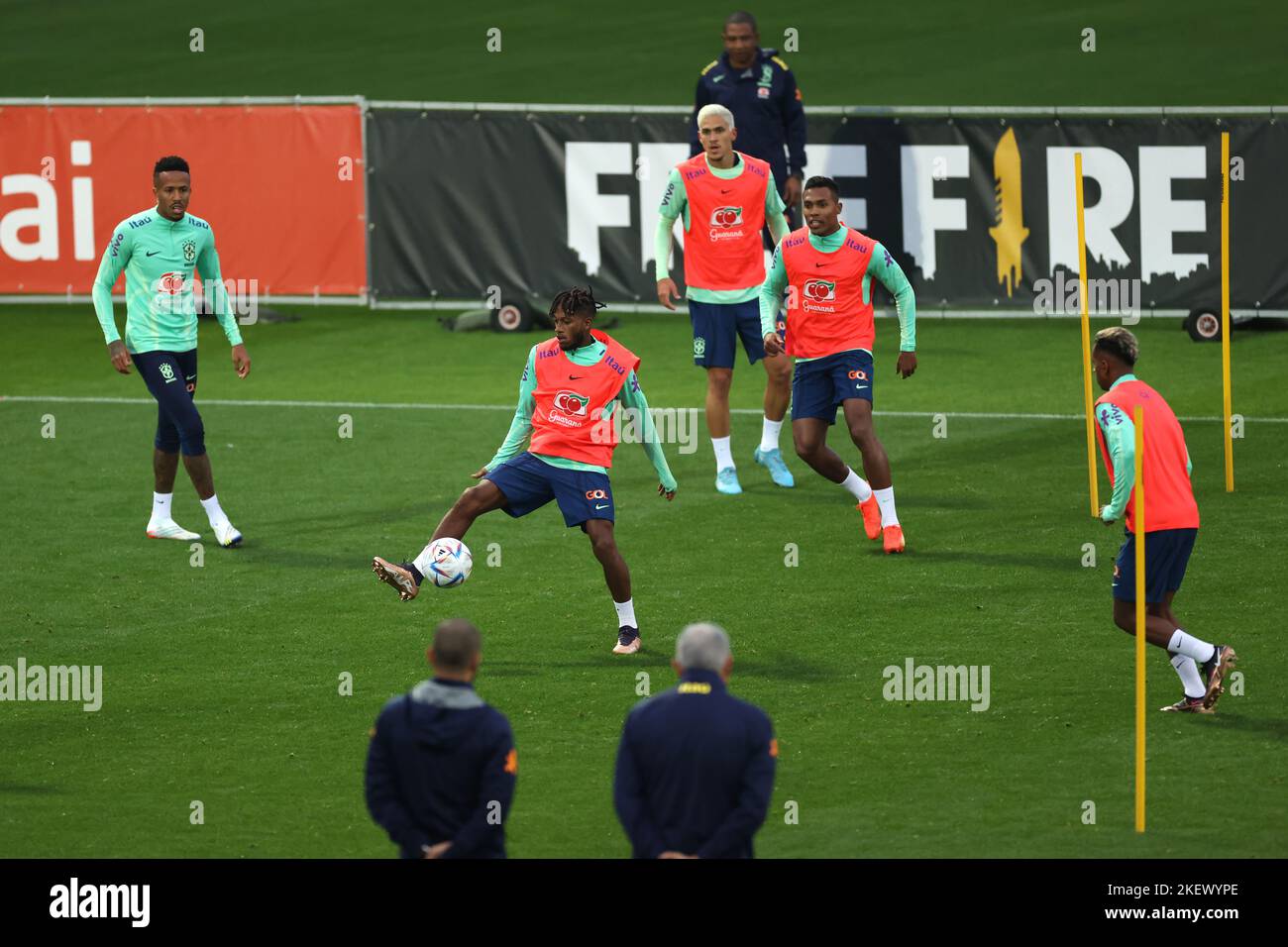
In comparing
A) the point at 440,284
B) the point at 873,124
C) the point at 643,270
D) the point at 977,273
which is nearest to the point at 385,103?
the point at 440,284

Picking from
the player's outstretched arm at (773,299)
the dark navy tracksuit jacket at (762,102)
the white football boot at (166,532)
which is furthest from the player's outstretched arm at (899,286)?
the dark navy tracksuit jacket at (762,102)

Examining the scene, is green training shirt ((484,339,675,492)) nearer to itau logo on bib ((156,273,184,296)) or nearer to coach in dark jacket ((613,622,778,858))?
itau logo on bib ((156,273,184,296))

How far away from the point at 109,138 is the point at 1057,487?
13.9m

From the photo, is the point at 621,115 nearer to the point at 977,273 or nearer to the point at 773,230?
the point at 977,273

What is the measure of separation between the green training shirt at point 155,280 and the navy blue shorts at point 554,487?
3579 mm

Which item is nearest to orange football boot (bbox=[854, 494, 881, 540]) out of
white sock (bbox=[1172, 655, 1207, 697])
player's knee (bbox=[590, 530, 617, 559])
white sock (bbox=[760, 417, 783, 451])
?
white sock (bbox=[760, 417, 783, 451])

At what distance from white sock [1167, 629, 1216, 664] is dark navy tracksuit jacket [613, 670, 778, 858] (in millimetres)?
4123

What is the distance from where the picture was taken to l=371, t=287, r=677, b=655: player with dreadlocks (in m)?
11.9

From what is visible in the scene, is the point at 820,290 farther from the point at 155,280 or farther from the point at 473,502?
the point at 155,280

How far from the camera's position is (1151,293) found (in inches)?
896

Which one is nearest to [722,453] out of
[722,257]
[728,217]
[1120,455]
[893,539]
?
[722,257]

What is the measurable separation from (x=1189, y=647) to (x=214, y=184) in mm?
17207

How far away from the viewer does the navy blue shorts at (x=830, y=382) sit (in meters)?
14.4

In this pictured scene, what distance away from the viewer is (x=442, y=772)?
698cm
